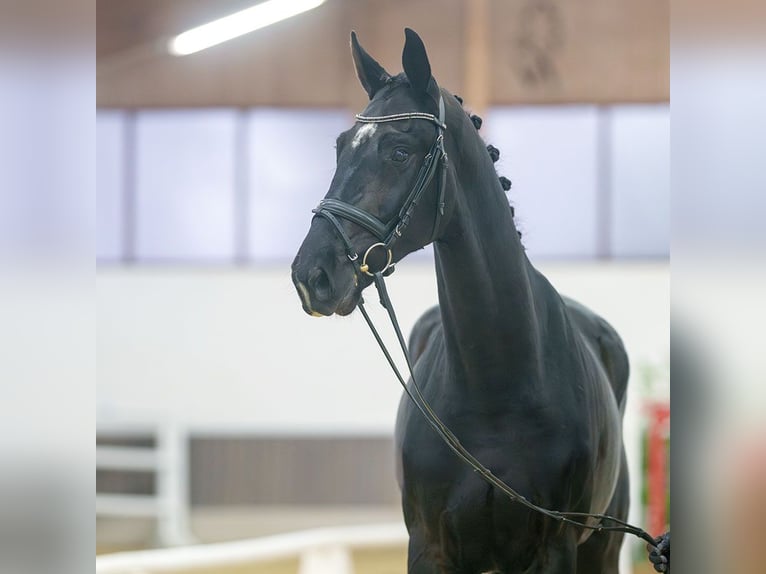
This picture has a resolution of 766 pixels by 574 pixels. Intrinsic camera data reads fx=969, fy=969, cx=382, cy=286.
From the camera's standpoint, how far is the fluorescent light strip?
12.5ft

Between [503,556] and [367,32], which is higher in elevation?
[367,32]

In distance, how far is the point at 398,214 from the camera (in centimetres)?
106

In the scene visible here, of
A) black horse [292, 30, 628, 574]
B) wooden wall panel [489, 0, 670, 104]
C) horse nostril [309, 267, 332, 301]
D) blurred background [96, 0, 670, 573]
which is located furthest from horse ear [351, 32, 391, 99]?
wooden wall panel [489, 0, 670, 104]

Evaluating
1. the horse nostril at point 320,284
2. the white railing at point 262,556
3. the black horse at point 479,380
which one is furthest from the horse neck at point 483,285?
the white railing at point 262,556

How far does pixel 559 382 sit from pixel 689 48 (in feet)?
2.08

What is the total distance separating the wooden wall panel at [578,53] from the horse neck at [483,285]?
3.54 m

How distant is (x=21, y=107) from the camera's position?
623mm

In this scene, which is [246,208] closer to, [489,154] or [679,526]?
[489,154]

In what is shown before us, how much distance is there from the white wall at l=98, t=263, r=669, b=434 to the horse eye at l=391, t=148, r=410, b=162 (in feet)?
11.5

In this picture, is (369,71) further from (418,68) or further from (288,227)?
(288,227)

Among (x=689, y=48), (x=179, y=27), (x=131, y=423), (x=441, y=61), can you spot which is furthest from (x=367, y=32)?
(x=689, y=48)

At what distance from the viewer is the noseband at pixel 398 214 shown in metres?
1.03

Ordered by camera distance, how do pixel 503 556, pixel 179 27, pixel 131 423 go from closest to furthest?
pixel 503 556 → pixel 179 27 → pixel 131 423

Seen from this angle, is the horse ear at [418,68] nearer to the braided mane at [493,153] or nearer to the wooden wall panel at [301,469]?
the braided mane at [493,153]
